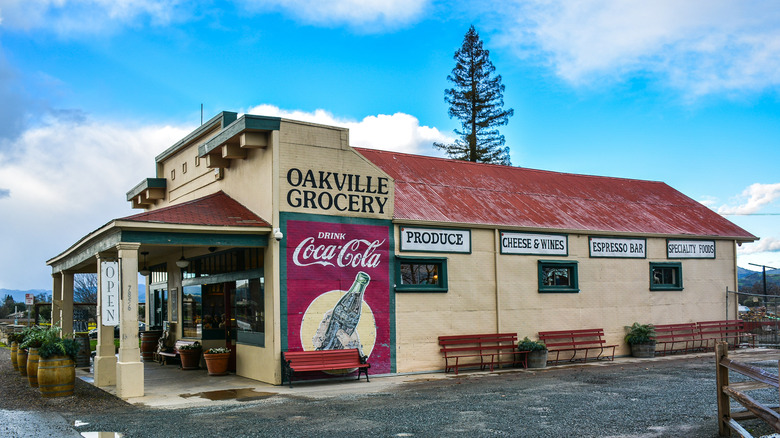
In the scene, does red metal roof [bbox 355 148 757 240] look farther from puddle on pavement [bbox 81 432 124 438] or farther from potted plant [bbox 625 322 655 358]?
puddle on pavement [bbox 81 432 124 438]

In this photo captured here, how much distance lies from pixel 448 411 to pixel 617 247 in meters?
11.3

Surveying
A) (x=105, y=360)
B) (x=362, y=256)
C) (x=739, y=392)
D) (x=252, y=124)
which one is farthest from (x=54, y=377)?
(x=739, y=392)

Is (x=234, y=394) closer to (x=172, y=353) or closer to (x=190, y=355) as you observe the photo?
(x=190, y=355)

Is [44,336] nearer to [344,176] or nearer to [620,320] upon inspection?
[344,176]

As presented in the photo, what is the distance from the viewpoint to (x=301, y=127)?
49.1 ft

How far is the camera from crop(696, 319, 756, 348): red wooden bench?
21344 millimetres

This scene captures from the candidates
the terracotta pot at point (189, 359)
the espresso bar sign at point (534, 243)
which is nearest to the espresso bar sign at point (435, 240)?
the espresso bar sign at point (534, 243)

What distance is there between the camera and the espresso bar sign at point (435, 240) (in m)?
16.2

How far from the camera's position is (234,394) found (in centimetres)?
1280

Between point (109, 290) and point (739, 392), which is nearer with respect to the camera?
point (739, 392)

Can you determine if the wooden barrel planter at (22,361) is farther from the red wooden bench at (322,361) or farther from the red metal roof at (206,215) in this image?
the red wooden bench at (322,361)

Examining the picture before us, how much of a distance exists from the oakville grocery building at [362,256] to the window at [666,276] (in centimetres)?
5

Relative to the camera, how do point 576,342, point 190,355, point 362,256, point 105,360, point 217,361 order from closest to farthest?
point 105,360
point 362,256
point 217,361
point 190,355
point 576,342

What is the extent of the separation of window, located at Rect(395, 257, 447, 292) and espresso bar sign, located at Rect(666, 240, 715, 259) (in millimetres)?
8730
